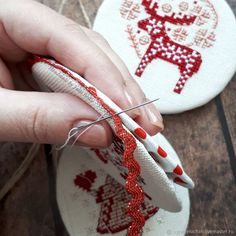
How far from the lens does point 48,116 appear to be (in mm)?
546

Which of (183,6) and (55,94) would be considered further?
(183,6)

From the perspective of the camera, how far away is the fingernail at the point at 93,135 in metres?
0.54

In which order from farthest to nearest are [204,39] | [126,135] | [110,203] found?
1. [204,39]
2. [110,203]
3. [126,135]

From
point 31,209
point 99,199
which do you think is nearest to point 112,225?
point 99,199

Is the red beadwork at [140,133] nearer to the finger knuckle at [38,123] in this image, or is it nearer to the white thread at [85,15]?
the finger knuckle at [38,123]

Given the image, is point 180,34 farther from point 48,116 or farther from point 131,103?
point 48,116

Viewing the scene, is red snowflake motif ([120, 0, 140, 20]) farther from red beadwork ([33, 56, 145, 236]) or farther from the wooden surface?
red beadwork ([33, 56, 145, 236])

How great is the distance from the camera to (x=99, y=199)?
0.83m

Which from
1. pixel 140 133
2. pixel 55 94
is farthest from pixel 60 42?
pixel 140 133

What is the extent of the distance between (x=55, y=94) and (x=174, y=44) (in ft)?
1.49

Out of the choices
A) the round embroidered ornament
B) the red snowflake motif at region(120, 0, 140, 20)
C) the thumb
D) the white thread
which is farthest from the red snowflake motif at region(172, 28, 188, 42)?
the thumb

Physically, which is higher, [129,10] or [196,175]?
[129,10]

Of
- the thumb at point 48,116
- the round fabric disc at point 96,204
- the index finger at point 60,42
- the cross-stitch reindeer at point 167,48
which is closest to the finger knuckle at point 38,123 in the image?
the thumb at point 48,116

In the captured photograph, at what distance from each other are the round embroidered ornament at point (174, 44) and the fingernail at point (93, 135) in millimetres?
353
